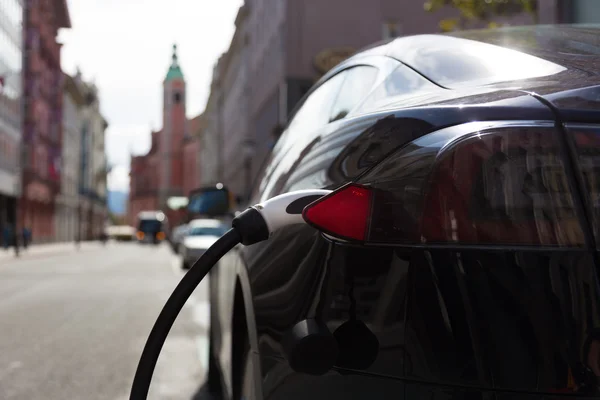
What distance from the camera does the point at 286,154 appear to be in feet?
9.76

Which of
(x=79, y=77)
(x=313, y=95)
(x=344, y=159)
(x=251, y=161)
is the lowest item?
(x=344, y=159)

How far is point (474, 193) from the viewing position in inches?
67.9

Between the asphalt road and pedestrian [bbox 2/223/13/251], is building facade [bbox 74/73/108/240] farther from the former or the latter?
the asphalt road

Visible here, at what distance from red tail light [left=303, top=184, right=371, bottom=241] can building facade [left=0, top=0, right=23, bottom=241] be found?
46.3 metres

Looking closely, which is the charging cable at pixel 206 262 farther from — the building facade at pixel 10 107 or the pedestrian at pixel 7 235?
the building facade at pixel 10 107

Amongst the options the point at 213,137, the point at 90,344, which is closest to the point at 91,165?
the point at 213,137

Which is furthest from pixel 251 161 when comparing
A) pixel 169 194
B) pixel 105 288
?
pixel 169 194

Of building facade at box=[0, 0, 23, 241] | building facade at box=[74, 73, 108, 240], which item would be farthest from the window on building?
building facade at box=[74, 73, 108, 240]

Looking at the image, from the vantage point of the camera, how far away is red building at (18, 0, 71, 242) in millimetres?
55188

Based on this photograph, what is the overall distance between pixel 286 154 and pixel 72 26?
75073mm

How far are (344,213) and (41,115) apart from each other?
204 feet

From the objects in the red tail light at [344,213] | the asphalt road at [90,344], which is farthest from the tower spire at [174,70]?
the red tail light at [344,213]

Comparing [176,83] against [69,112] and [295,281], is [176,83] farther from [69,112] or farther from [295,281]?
[295,281]

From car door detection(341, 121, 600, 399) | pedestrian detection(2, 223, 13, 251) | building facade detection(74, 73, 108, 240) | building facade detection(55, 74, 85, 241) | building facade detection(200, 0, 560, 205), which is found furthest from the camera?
building facade detection(74, 73, 108, 240)
